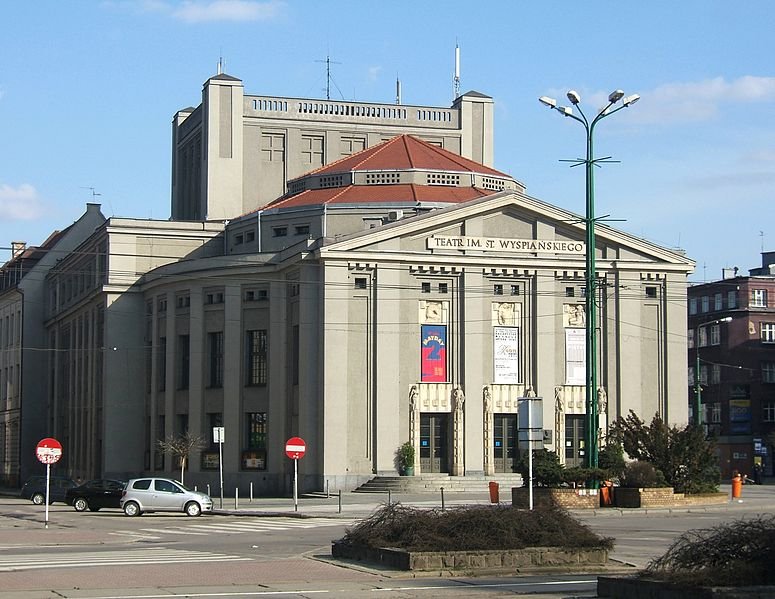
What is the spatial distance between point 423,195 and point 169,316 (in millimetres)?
15397

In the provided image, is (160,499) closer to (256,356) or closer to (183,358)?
(256,356)

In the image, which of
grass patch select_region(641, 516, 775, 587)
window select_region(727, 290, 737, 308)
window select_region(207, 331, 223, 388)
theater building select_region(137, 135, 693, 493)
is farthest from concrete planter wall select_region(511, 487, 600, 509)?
window select_region(727, 290, 737, 308)

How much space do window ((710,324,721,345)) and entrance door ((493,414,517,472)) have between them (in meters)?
42.1

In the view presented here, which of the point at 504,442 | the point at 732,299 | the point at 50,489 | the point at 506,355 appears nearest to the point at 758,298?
the point at 732,299

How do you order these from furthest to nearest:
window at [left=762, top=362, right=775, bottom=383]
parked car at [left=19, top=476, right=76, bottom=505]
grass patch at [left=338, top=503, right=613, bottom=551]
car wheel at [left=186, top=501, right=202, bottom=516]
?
window at [left=762, top=362, right=775, bottom=383] < parked car at [left=19, top=476, right=76, bottom=505] < car wheel at [left=186, top=501, right=202, bottom=516] < grass patch at [left=338, top=503, right=613, bottom=551]

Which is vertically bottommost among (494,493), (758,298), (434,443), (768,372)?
(494,493)

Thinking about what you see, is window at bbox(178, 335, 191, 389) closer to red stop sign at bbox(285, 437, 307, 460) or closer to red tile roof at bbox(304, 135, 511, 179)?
red tile roof at bbox(304, 135, 511, 179)

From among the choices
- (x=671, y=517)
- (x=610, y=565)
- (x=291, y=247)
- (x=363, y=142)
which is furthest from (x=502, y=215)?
(x=610, y=565)

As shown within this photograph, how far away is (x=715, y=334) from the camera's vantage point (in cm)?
10462

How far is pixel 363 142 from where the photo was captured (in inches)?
3287

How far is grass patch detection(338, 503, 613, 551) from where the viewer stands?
22.2 metres

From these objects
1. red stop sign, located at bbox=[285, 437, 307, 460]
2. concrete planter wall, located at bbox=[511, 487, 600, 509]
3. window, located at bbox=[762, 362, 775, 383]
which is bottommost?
concrete planter wall, located at bbox=[511, 487, 600, 509]

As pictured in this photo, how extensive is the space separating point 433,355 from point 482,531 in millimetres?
42599

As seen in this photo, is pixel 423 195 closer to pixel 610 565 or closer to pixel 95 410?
pixel 95 410
